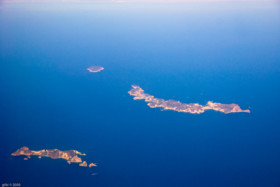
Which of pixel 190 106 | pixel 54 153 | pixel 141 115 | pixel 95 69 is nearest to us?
pixel 54 153

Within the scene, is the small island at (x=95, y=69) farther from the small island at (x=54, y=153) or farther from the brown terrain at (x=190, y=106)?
the small island at (x=54, y=153)

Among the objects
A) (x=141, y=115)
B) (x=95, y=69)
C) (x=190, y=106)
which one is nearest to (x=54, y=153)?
(x=141, y=115)

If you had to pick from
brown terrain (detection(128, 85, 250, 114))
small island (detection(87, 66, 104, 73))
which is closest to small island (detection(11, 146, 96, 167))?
brown terrain (detection(128, 85, 250, 114))

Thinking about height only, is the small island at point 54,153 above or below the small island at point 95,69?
below

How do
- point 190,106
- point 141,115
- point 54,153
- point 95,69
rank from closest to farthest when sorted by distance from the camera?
point 54,153 < point 141,115 < point 190,106 < point 95,69

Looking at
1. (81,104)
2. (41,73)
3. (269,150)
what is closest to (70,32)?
(41,73)

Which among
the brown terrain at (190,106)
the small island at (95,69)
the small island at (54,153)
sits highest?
the small island at (95,69)

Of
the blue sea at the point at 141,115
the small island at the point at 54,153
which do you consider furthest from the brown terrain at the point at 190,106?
the small island at the point at 54,153

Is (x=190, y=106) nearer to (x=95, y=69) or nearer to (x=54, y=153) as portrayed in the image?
(x=54, y=153)

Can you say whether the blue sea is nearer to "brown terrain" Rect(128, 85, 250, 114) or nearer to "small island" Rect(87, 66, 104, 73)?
"brown terrain" Rect(128, 85, 250, 114)
